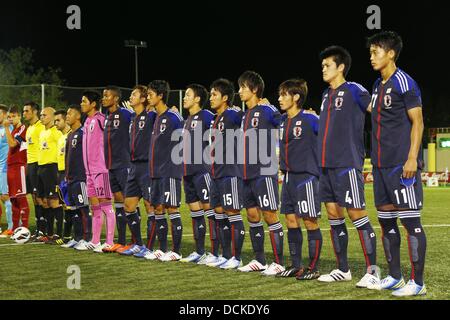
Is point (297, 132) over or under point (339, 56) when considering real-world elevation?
under

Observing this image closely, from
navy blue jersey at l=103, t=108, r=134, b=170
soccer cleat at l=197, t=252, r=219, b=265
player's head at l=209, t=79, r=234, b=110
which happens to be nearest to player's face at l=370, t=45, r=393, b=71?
player's head at l=209, t=79, r=234, b=110

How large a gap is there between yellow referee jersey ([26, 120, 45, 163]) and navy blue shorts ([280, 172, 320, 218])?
5910 mm

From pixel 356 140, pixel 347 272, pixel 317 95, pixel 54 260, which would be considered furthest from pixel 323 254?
pixel 317 95

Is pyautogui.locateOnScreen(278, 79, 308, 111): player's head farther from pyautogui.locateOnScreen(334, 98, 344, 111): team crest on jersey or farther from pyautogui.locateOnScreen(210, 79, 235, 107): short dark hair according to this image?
pyautogui.locateOnScreen(210, 79, 235, 107): short dark hair

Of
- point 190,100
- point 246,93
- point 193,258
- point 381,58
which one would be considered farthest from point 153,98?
point 381,58

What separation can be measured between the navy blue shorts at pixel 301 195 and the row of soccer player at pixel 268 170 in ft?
0.04

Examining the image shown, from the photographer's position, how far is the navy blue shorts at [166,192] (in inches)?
366

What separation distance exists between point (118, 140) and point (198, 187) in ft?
5.69

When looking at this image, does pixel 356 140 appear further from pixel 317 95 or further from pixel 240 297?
pixel 317 95

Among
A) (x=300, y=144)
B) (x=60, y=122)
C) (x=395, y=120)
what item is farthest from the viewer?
(x=60, y=122)

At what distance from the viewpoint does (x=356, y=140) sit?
7.26 m

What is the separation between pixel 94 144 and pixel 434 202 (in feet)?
46.4

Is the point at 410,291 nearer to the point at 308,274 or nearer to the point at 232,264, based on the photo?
the point at 308,274

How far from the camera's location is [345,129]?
7.21 m
